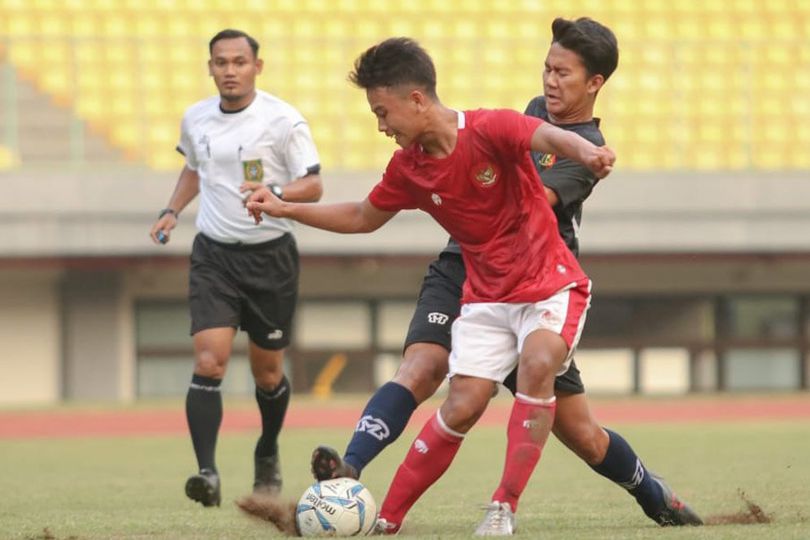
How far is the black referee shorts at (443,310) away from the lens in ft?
20.2

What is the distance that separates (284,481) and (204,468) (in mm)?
2100

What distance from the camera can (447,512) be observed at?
7.28 m

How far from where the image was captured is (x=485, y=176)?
579cm

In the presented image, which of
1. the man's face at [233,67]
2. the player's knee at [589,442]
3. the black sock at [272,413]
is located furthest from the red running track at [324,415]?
the player's knee at [589,442]

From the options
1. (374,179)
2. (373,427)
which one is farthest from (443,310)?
(374,179)

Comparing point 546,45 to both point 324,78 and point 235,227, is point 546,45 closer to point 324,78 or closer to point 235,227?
point 324,78

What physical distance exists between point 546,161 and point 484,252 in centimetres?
56

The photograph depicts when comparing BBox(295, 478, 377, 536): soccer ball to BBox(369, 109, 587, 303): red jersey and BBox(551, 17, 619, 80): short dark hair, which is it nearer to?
BBox(369, 109, 587, 303): red jersey

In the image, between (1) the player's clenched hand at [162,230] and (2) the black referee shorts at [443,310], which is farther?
(1) the player's clenched hand at [162,230]

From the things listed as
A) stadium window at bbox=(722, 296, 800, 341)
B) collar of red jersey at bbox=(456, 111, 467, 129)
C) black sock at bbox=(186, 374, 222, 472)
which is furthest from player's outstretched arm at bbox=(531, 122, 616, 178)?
stadium window at bbox=(722, 296, 800, 341)

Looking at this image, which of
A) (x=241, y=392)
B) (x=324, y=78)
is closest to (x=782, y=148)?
(x=324, y=78)

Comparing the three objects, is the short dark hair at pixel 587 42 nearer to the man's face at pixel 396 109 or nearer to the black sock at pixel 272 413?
the man's face at pixel 396 109

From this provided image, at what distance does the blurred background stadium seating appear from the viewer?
62.8 ft

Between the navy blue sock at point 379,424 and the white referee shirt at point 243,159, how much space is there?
262 centimetres
